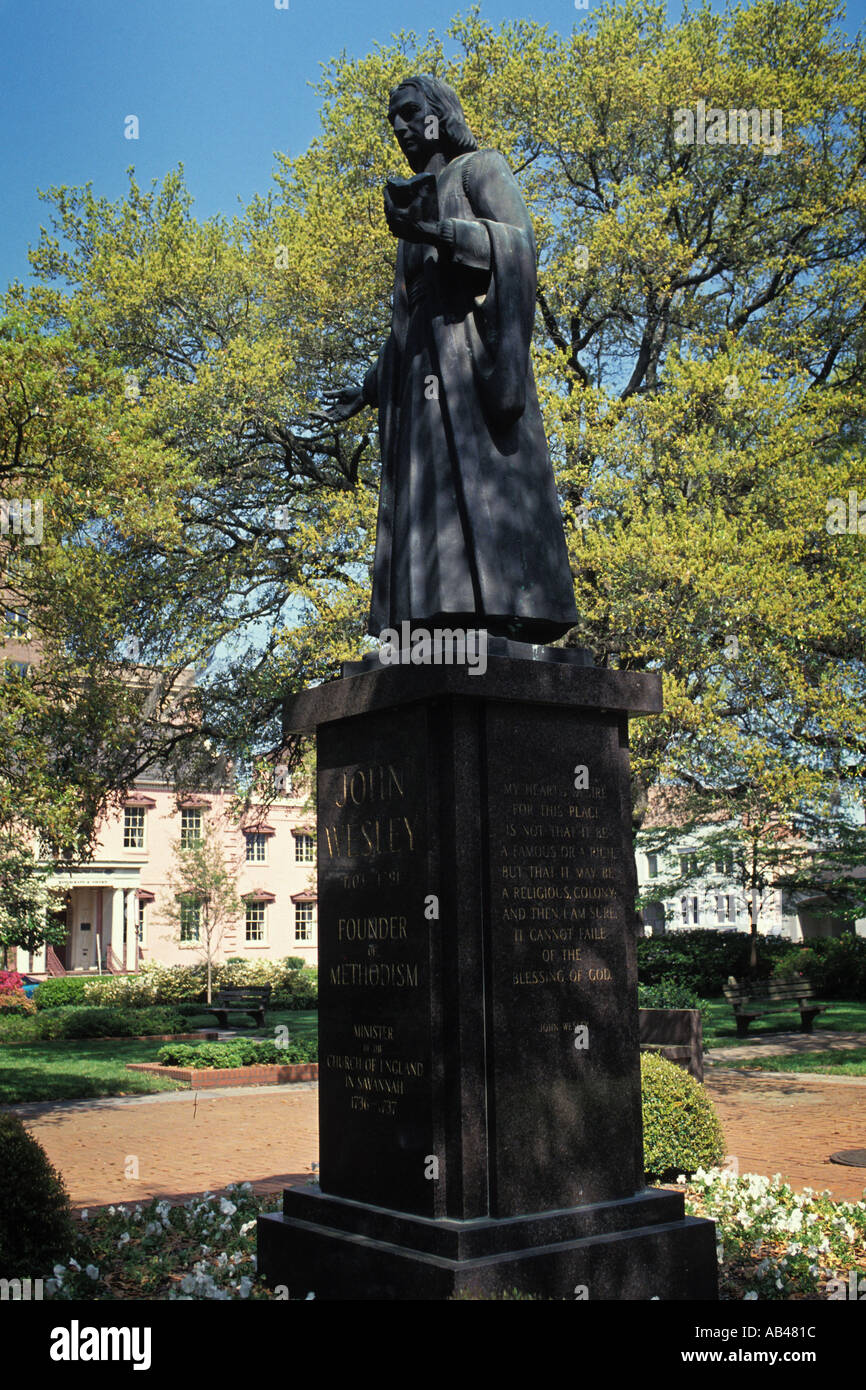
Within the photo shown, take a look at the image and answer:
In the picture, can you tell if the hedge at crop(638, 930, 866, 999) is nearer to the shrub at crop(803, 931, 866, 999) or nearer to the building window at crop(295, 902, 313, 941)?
the shrub at crop(803, 931, 866, 999)

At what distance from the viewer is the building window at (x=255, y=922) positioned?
53438mm

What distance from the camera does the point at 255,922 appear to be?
2125 inches

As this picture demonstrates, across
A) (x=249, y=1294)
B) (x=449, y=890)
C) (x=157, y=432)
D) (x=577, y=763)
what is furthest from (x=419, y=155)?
(x=157, y=432)

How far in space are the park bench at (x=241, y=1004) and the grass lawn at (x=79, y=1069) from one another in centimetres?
61

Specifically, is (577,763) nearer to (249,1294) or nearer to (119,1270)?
(249,1294)

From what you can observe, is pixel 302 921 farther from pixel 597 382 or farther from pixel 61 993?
pixel 597 382

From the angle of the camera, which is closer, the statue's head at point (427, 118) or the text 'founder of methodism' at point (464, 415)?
the text 'founder of methodism' at point (464, 415)

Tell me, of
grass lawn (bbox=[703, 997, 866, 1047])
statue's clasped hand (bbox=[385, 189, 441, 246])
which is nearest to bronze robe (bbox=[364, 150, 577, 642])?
statue's clasped hand (bbox=[385, 189, 441, 246])

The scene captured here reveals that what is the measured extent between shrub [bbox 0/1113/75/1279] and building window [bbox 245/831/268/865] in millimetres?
48022

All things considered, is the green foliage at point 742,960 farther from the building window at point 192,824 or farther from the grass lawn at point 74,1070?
the building window at point 192,824

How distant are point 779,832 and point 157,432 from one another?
66.9 feet

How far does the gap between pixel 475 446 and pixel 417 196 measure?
1.30 metres

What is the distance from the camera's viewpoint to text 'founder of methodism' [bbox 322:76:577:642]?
20.4ft

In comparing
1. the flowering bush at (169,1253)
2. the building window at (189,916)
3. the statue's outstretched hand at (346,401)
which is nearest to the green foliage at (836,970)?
the building window at (189,916)
